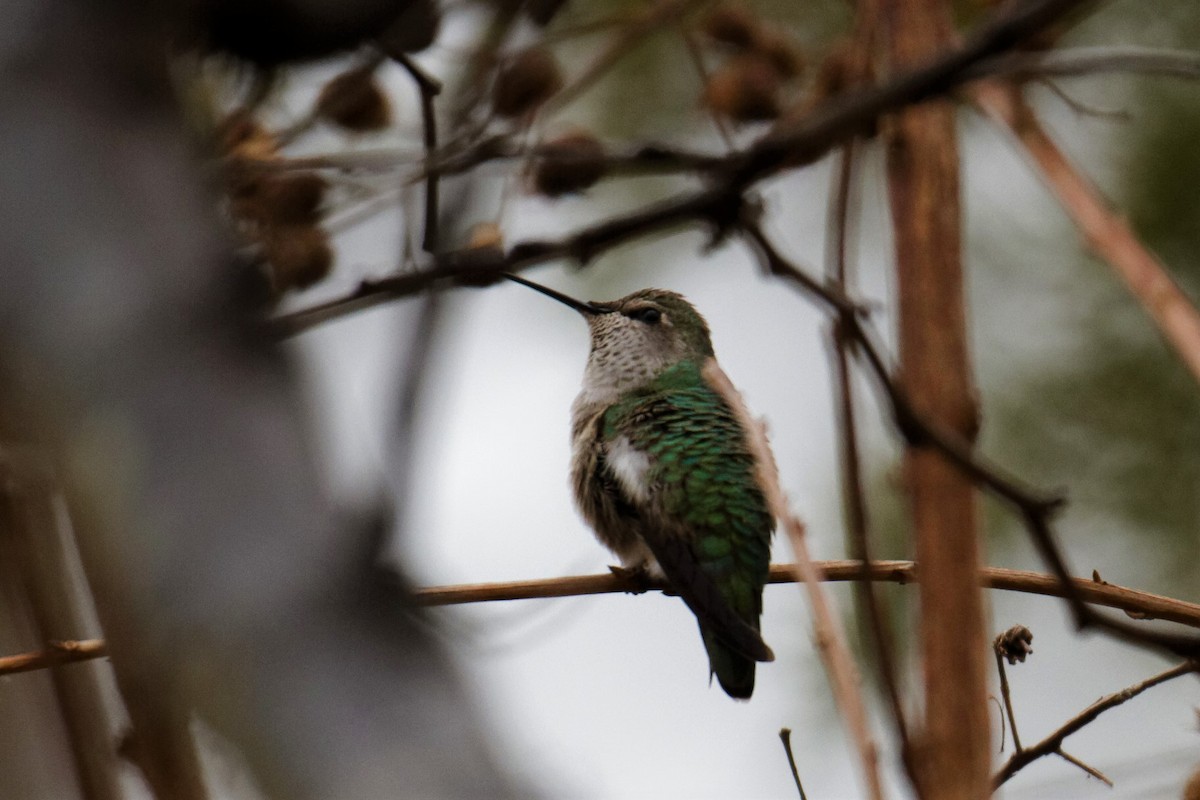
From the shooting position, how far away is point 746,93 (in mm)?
2916

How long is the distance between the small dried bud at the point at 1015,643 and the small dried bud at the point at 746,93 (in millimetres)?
1268

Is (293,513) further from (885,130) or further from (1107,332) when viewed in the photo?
(1107,332)

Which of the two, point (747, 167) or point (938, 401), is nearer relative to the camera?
point (747, 167)

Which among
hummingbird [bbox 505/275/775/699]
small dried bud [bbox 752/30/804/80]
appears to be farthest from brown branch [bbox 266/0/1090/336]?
small dried bud [bbox 752/30/804/80]

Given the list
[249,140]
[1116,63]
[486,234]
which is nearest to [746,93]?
[486,234]

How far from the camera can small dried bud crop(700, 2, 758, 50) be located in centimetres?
316

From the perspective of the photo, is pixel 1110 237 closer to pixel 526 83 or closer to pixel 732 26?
pixel 526 83

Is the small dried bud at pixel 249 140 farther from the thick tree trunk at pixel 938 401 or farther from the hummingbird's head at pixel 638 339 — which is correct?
the hummingbird's head at pixel 638 339

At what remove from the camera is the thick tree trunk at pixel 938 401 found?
1.26 m

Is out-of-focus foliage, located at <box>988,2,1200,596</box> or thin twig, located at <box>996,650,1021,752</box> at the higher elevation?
out-of-focus foliage, located at <box>988,2,1200,596</box>

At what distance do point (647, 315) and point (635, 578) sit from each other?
1.31 metres

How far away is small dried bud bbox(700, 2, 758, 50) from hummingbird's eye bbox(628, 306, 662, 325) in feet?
3.74

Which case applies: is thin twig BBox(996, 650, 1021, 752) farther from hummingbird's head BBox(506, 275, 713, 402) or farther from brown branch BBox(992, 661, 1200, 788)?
hummingbird's head BBox(506, 275, 713, 402)

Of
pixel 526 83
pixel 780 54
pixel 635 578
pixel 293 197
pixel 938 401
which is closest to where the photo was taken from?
pixel 938 401
